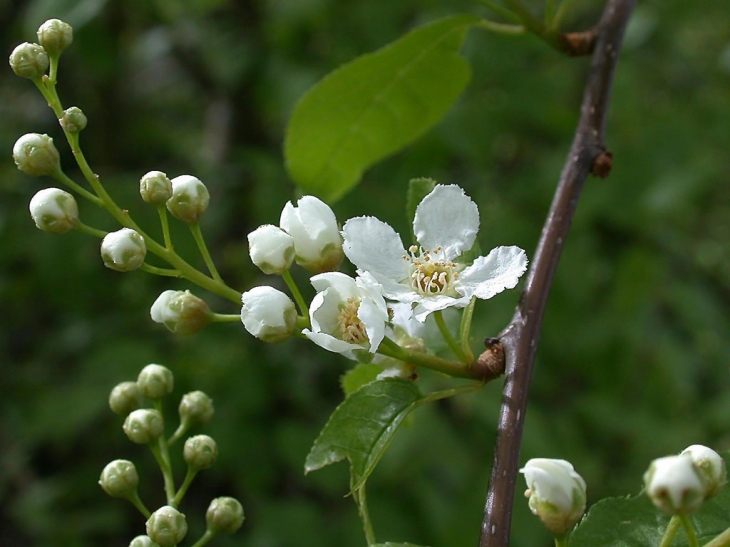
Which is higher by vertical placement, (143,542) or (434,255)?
(434,255)

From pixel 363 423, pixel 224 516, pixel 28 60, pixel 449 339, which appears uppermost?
pixel 28 60

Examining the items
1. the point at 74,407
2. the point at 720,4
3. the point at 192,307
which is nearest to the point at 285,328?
the point at 192,307

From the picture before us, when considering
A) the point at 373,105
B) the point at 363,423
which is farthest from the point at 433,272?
the point at 373,105

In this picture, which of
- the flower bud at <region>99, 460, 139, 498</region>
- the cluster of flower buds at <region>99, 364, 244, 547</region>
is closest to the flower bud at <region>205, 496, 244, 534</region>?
the cluster of flower buds at <region>99, 364, 244, 547</region>

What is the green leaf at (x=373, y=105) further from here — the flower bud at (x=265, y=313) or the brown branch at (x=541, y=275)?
the flower bud at (x=265, y=313)

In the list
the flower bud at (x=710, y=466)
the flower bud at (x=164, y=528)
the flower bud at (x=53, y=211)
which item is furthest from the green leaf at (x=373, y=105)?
the flower bud at (x=710, y=466)

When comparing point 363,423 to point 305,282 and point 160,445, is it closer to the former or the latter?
point 160,445

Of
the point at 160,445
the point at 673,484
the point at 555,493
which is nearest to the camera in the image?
the point at 673,484
